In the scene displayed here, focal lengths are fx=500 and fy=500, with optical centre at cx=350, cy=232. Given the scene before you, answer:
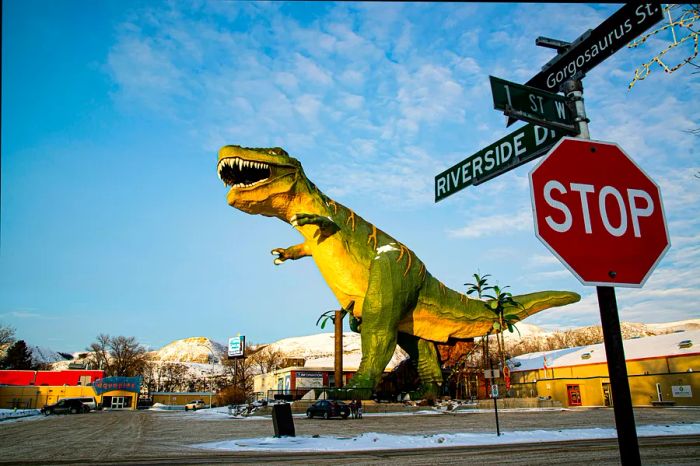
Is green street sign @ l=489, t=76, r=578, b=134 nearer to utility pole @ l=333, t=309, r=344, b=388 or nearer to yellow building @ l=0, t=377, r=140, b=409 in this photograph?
utility pole @ l=333, t=309, r=344, b=388

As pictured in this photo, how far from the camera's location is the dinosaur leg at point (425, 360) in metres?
26.2

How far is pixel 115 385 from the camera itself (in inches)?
2400

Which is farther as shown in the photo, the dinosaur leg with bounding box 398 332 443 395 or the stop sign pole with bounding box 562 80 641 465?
the dinosaur leg with bounding box 398 332 443 395

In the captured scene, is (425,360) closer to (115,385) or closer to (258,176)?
(258,176)

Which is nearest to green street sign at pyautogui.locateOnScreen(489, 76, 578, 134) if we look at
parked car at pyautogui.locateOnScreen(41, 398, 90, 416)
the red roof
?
parked car at pyautogui.locateOnScreen(41, 398, 90, 416)

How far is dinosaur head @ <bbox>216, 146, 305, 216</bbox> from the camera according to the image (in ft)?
61.5

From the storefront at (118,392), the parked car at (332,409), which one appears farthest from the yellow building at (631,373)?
the storefront at (118,392)

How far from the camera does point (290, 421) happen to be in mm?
13570

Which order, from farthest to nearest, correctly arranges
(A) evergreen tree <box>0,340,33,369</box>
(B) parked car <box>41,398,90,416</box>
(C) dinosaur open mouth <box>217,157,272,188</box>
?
(A) evergreen tree <box>0,340,33,369</box> → (B) parked car <box>41,398,90,416</box> → (C) dinosaur open mouth <box>217,157,272,188</box>

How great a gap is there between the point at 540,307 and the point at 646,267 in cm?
3046

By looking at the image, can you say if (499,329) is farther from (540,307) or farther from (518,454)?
(518,454)

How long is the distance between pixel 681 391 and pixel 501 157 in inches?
1505

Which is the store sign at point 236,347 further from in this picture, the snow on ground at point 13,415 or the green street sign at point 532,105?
the green street sign at point 532,105

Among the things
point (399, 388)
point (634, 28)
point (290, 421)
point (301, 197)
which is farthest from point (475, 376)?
point (634, 28)
